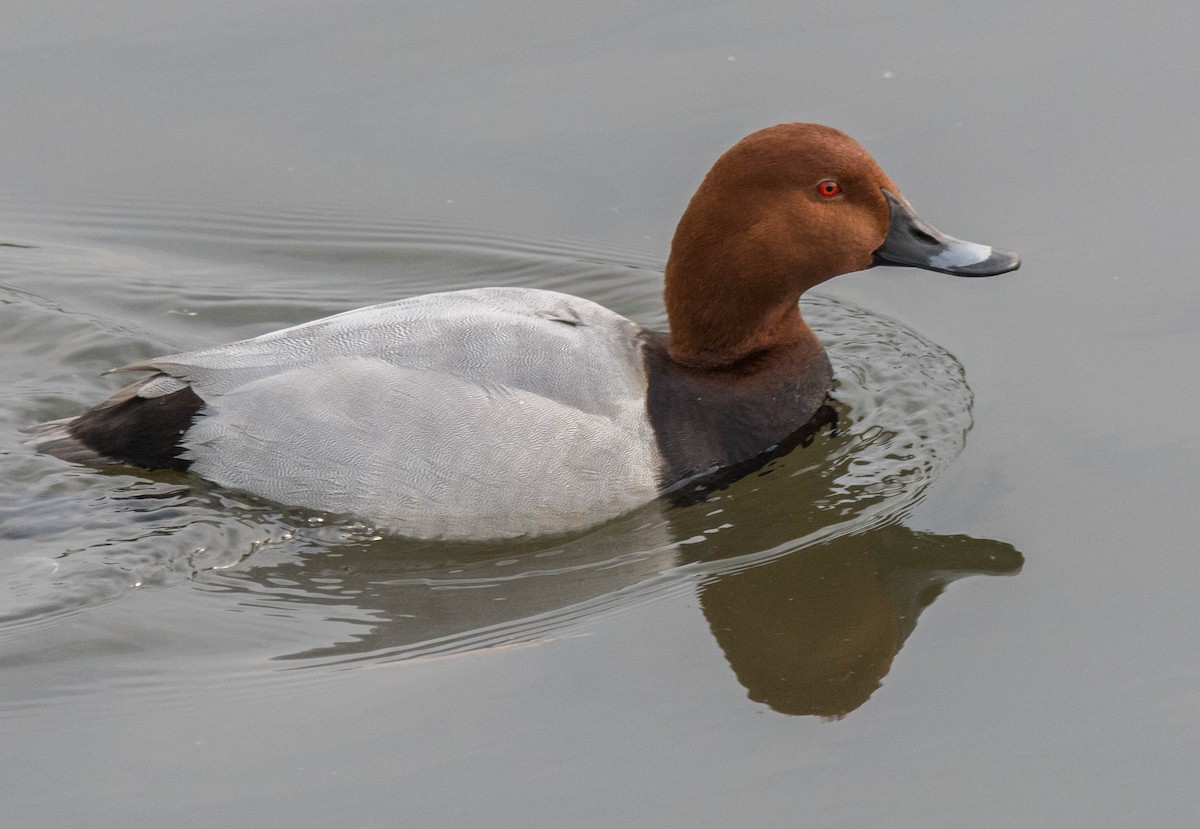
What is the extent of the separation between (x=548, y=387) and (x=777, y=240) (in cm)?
102

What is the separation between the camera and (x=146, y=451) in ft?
18.7

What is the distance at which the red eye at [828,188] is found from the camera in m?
5.73

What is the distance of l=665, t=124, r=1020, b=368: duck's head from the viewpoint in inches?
225

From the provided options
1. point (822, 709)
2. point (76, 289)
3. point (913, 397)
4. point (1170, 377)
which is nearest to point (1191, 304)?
point (1170, 377)

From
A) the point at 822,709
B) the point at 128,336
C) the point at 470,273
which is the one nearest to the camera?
the point at 822,709

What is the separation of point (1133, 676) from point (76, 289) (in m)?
4.92

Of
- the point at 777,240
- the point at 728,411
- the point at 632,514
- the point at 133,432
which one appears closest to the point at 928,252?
the point at 777,240

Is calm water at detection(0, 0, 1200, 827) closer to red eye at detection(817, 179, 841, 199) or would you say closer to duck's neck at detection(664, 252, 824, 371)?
duck's neck at detection(664, 252, 824, 371)

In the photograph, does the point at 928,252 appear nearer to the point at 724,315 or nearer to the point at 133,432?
the point at 724,315

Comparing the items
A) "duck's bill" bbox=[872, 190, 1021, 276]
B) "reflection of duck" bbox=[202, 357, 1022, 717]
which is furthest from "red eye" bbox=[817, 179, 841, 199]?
"reflection of duck" bbox=[202, 357, 1022, 717]

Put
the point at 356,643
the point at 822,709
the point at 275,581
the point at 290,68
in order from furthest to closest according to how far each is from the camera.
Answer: the point at 290,68, the point at 275,581, the point at 356,643, the point at 822,709

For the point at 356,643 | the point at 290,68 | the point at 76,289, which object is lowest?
the point at 356,643

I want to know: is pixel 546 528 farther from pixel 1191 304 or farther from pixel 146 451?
pixel 1191 304

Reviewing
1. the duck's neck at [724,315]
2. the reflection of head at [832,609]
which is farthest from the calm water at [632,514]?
the duck's neck at [724,315]
